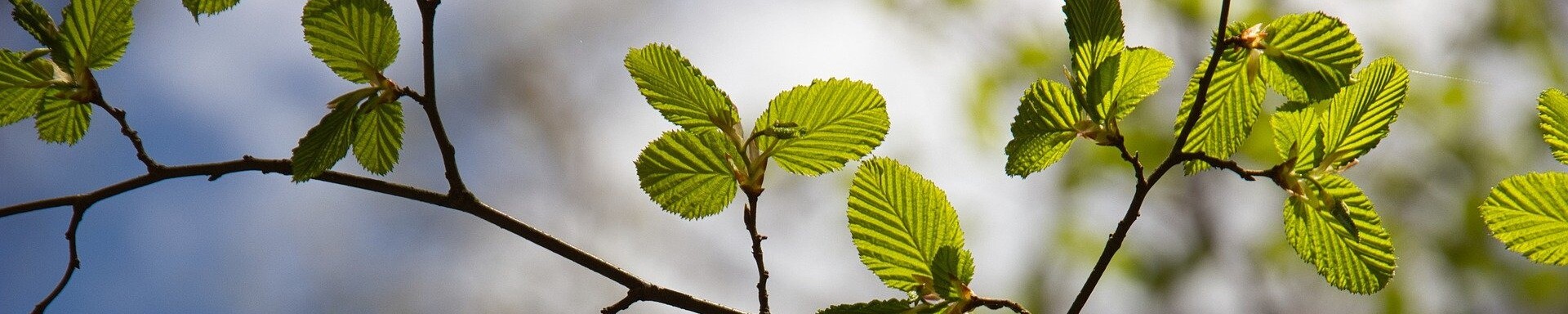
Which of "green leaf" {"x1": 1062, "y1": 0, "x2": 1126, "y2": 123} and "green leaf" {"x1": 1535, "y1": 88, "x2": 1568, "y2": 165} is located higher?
"green leaf" {"x1": 1062, "y1": 0, "x2": 1126, "y2": 123}

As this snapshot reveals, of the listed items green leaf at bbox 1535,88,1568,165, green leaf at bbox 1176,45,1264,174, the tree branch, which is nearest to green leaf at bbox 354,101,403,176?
the tree branch

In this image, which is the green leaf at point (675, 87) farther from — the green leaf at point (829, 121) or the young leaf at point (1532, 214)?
the young leaf at point (1532, 214)

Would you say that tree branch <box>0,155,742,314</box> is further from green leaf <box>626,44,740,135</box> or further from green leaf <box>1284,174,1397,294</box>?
green leaf <box>1284,174,1397,294</box>

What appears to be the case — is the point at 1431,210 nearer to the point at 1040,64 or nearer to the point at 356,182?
the point at 1040,64

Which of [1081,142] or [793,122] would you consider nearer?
[793,122]

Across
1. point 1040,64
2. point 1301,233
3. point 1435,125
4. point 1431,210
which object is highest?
point 1040,64

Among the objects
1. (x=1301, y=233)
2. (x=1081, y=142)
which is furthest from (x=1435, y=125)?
(x=1301, y=233)

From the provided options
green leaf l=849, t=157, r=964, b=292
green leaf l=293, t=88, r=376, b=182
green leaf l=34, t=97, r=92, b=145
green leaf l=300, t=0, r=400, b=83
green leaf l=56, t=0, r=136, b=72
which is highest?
green leaf l=56, t=0, r=136, b=72
